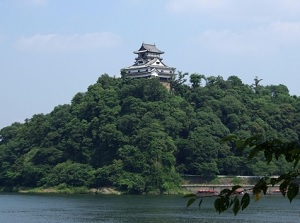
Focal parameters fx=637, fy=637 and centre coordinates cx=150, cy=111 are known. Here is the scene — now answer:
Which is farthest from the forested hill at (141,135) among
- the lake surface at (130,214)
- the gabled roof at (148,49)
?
the lake surface at (130,214)

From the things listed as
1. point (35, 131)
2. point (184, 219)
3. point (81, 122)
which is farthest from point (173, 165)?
point (184, 219)

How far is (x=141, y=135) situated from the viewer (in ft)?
208

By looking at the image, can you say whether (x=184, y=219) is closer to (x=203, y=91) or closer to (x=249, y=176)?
(x=249, y=176)

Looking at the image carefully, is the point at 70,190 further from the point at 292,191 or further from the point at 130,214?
the point at 292,191

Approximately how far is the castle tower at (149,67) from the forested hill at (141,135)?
1786 millimetres

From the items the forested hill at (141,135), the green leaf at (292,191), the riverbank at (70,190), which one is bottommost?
the green leaf at (292,191)

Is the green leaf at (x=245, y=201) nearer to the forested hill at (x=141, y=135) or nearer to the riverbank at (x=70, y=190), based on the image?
the forested hill at (x=141, y=135)

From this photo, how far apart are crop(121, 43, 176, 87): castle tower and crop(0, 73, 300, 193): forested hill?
179 cm

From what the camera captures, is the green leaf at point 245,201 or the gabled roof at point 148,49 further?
the gabled roof at point 148,49

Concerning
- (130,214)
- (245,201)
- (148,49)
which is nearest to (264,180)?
(245,201)

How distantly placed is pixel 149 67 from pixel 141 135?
14.5 m

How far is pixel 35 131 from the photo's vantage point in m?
72.9

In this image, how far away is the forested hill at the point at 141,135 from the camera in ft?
206

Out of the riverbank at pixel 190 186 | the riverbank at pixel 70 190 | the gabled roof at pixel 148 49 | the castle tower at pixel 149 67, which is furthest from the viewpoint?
the gabled roof at pixel 148 49
